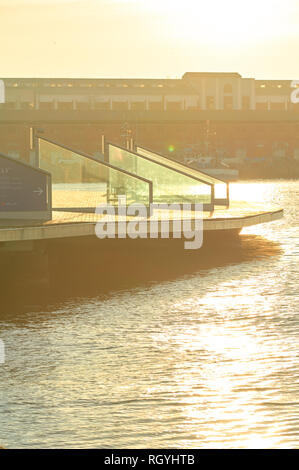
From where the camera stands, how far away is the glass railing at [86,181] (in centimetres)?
2506

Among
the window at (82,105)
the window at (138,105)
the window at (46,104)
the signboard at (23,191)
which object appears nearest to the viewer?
the signboard at (23,191)

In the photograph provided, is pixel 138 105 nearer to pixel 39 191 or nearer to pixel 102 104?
pixel 102 104

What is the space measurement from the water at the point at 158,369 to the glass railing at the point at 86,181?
491 cm

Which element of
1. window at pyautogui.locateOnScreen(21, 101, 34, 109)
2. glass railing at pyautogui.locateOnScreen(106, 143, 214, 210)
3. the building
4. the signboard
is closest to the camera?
the signboard

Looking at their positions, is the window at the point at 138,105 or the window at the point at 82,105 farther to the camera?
the window at the point at 138,105

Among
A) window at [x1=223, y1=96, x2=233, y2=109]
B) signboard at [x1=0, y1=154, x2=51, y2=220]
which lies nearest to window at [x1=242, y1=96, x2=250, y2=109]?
window at [x1=223, y1=96, x2=233, y2=109]

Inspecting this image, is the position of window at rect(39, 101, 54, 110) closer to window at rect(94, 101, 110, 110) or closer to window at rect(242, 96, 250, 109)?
window at rect(94, 101, 110, 110)

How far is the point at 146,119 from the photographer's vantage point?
104 metres

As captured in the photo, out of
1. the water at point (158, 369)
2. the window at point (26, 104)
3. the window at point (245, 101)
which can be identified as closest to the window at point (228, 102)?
the window at point (245, 101)

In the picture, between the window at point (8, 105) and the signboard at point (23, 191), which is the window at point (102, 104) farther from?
the signboard at point (23, 191)

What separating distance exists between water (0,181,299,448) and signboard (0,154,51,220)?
320 cm

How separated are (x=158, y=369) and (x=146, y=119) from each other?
303 feet

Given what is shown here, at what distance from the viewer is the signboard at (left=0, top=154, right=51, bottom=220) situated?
21672 mm

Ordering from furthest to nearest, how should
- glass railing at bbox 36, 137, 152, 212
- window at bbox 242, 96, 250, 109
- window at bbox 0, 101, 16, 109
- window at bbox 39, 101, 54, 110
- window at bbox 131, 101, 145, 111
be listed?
1. window at bbox 242, 96, 250, 109
2. window at bbox 131, 101, 145, 111
3. window at bbox 39, 101, 54, 110
4. window at bbox 0, 101, 16, 109
5. glass railing at bbox 36, 137, 152, 212
